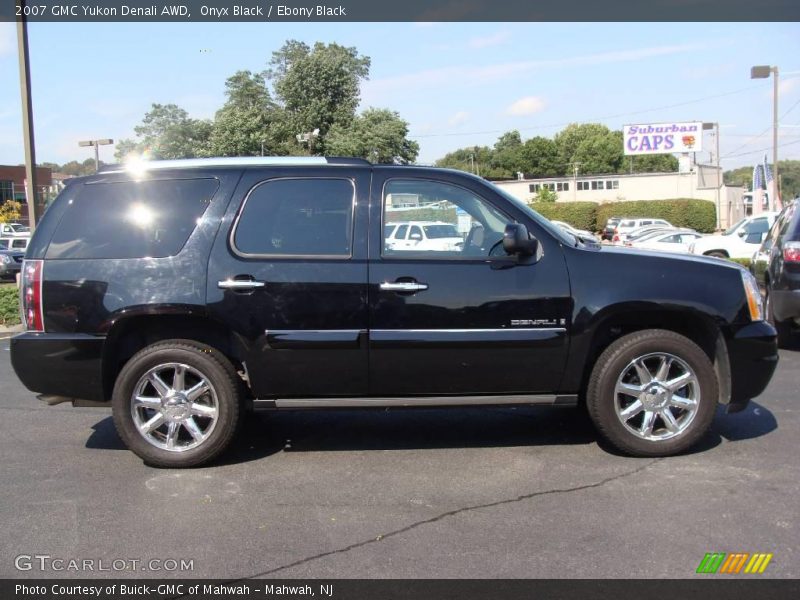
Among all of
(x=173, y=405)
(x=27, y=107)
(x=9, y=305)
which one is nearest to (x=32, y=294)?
(x=173, y=405)

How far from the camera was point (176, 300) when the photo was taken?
4699 mm

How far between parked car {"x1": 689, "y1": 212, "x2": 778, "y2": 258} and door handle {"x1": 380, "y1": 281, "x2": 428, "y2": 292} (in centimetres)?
1507

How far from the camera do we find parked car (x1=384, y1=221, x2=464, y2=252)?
477cm

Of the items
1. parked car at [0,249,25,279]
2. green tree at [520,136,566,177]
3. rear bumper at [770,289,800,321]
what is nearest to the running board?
rear bumper at [770,289,800,321]

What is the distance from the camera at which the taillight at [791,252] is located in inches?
312

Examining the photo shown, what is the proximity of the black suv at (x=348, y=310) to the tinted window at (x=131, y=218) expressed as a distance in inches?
0.5

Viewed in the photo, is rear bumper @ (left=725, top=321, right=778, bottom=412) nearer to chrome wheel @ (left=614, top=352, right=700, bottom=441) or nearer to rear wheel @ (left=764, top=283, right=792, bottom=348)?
chrome wheel @ (left=614, top=352, right=700, bottom=441)

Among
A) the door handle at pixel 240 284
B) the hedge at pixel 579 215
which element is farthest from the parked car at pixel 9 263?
the hedge at pixel 579 215

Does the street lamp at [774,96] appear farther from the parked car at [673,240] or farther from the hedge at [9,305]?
the hedge at [9,305]

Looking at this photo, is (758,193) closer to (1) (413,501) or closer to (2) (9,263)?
(2) (9,263)

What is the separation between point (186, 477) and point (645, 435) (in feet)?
9.62

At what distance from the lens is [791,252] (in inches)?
315
